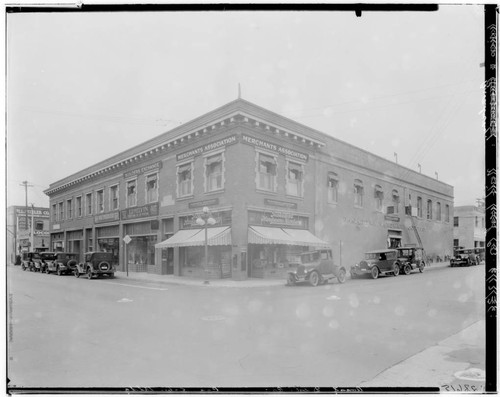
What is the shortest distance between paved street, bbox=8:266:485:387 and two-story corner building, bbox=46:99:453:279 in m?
0.92


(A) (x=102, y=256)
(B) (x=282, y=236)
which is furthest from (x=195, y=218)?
(A) (x=102, y=256)

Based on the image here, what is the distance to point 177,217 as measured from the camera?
29.9 feet

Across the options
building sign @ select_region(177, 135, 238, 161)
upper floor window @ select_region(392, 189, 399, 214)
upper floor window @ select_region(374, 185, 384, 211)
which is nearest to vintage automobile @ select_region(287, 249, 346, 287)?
upper floor window @ select_region(374, 185, 384, 211)

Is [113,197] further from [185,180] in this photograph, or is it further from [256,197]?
[256,197]

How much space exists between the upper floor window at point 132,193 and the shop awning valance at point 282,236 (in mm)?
3043

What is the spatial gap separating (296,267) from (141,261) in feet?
13.9

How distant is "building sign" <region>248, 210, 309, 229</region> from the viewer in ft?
28.1

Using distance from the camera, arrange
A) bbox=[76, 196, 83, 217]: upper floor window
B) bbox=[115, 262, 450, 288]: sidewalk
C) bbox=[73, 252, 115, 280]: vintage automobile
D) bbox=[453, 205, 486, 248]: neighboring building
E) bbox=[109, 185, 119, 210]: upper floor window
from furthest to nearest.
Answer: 1. bbox=[73, 252, 115, 280]: vintage automobile
2. bbox=[76, 196, 83, 217]: upper floor window
3. bbox=[109, 185, 119, 210]: upper floor window
4. bbox=[115, 262, 450, 288]: sidewalk
5. bbox=[453, 205, 486, 248]: neighboring building

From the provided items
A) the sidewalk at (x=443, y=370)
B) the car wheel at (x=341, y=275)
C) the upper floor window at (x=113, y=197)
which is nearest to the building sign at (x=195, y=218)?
the upper floor window at (x=113, y=197)

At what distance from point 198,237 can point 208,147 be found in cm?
217

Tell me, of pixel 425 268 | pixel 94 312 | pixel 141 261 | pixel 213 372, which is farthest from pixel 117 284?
pixel 425 268

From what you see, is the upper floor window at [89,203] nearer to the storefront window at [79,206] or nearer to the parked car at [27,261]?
the storefront window at [79,206]

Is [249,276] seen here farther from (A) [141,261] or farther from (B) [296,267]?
(A) [141,261]

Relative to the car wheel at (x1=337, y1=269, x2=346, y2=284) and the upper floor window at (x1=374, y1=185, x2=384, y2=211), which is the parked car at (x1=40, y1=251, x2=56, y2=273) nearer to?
the car wheel at (x1=337, y1=269, x2=346, y2=284)
